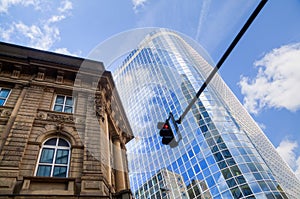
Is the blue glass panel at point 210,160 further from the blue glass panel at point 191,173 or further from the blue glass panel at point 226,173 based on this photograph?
the blue glass panel at point 191,173

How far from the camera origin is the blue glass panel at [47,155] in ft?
27.2

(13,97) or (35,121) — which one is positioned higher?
(13,97)

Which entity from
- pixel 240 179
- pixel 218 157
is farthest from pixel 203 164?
pixel 240 179

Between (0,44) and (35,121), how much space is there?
24.1 ft

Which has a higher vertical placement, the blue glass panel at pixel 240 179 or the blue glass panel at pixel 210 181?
the blue glass panel at pixel 210 181

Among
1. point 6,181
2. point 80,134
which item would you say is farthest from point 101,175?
point 6,181

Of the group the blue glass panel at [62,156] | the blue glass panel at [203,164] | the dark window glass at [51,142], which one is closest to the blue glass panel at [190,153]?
the blue glass panel at [203,164]

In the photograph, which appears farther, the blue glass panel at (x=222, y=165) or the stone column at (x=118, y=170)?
the blue glass panel at (x=222, y=165)

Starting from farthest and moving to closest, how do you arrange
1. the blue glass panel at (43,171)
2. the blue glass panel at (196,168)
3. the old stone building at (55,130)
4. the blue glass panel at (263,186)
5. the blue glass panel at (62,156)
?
the blue glass panel at (196,168) < the blue glass panel at (263,186) < the blue glass panel at (62,156) < the blue glass panel at (43,171) < the old stone building at (55,130)

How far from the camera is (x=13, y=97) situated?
34.1ft

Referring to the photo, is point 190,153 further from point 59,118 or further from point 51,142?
point 51,142

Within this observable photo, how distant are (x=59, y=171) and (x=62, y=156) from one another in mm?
735

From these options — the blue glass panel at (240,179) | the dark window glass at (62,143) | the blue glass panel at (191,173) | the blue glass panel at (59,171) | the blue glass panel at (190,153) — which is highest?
the blue glass panel at (190,153)

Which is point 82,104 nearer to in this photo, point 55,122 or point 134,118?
point 55,122
